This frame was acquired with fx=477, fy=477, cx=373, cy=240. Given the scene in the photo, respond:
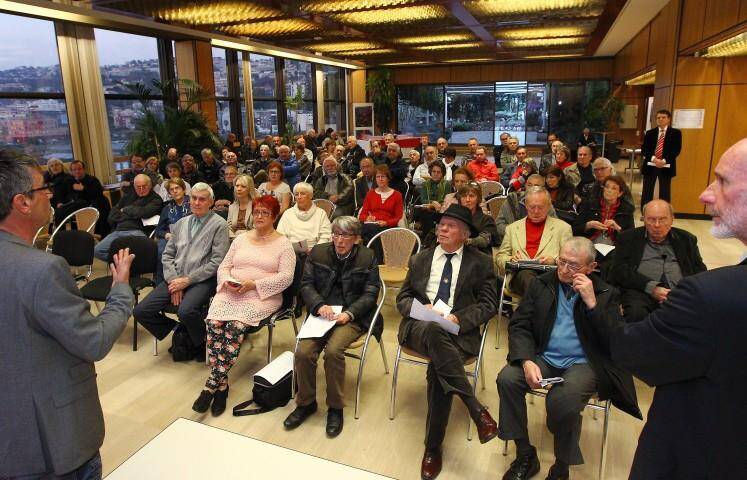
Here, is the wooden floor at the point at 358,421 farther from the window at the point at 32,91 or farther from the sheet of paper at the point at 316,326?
the window at the point at 32,91

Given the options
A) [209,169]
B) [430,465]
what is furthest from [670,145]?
[209,169]

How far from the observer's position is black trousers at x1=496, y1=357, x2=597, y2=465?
7.86 feet

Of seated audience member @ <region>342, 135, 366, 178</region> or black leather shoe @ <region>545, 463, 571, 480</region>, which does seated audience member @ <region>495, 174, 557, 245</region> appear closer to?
black leather shoe @ <region>545, 463, 571, 480</region>

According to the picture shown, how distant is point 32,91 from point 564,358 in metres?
9.07

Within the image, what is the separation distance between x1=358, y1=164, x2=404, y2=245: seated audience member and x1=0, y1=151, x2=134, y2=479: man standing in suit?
3.86m

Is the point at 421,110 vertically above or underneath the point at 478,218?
above

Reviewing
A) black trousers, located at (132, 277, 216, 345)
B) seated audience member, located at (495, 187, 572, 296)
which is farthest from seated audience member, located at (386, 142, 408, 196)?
black trousers, located at (132, 277, 216, 345)

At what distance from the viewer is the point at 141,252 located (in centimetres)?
418

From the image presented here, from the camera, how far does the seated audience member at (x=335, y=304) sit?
119 inches

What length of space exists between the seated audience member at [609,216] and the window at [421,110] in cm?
1611

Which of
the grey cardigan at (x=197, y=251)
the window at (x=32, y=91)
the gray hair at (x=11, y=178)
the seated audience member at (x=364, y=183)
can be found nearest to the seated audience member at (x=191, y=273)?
the grey cardigan at (x=197, y=251)

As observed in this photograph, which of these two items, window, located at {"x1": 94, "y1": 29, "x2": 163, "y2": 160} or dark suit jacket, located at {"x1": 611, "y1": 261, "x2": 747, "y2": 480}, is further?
window, located at {"x1": 94, "y1": 29, "x2": 163, "y2": 160}

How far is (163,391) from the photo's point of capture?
3504 mm

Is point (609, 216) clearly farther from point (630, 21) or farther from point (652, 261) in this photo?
point (630, 21)
